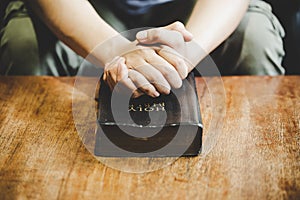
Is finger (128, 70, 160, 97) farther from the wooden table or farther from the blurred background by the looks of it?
the blurred background

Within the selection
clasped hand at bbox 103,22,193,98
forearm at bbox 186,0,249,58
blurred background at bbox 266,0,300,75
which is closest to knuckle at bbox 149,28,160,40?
clasped hand at bbox 103,22,193,98

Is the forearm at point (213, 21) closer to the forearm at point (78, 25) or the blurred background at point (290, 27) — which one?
the forearm at point (78, 25)

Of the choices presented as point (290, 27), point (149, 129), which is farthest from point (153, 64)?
point (290, 27)

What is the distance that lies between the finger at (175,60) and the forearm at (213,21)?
0.10 meters

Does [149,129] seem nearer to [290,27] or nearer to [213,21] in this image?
[213,21]

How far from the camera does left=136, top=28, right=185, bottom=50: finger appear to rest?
983mm

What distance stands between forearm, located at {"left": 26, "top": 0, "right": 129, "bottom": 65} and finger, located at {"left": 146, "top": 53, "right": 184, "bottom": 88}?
0.11m

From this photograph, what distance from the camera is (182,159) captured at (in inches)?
35.0

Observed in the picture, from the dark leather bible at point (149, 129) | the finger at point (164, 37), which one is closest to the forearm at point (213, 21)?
the finger at point (164, 37)

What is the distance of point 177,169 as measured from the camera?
2.84 feet

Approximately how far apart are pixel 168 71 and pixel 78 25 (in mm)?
258

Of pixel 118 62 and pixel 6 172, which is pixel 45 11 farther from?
pixel 6 172

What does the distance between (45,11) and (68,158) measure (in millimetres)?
387

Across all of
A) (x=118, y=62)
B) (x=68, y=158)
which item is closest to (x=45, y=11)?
(x=118, y=62)
